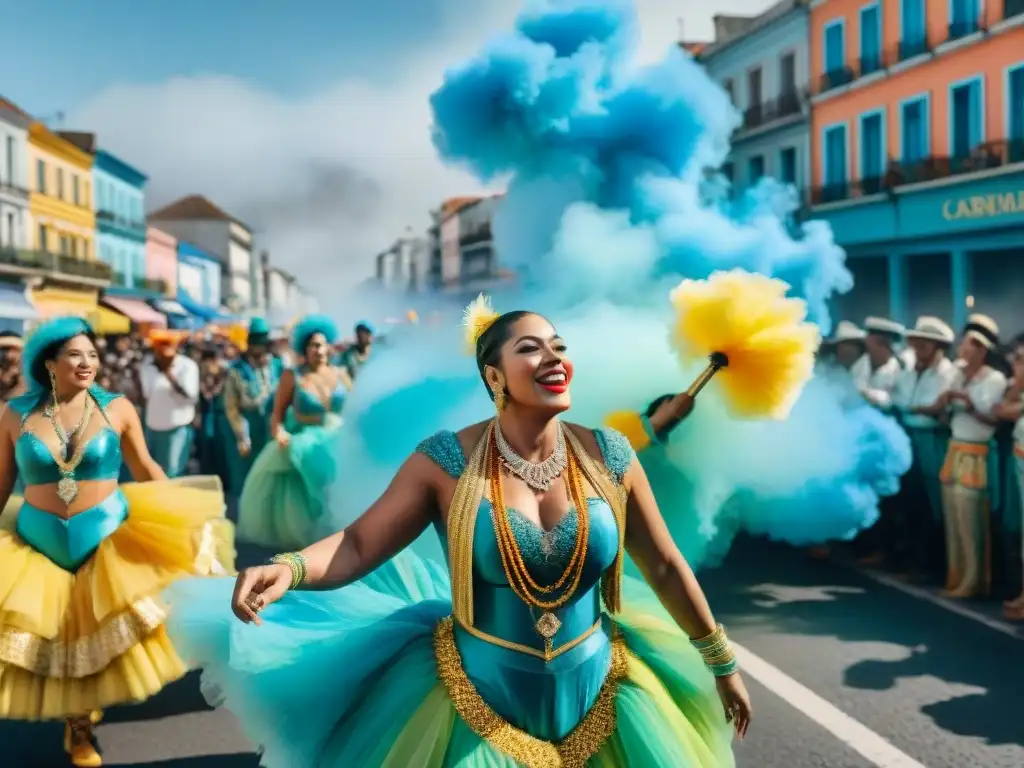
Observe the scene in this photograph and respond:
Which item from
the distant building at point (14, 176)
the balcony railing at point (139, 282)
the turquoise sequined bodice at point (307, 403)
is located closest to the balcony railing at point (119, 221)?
the balcony railing at point (139, 282)

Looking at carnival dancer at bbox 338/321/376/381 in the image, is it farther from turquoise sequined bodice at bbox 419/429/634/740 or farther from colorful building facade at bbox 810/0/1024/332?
colorful building facade at bbox 810/0/1024/332

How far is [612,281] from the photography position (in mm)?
9461

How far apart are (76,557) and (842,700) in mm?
3400

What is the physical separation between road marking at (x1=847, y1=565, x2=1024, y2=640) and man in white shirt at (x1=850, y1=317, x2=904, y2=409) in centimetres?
132

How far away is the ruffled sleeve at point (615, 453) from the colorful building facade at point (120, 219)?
5787 centimetres

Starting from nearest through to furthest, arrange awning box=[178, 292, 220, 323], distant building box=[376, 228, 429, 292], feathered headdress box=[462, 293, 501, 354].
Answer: feathered headdress box=[462, 293, 501, 354], awning box=[178, 292, 220, 323], distant building box=[376, 228, 429, 292]

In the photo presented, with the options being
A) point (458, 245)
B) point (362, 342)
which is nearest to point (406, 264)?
point (458, 245)

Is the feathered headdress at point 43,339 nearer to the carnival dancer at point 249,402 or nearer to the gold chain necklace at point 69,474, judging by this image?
the gold chain necklace at point 69,474

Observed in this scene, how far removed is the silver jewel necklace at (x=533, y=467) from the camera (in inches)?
118

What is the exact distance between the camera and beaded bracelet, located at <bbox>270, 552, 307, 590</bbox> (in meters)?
2.84

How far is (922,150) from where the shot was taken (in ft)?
90.6

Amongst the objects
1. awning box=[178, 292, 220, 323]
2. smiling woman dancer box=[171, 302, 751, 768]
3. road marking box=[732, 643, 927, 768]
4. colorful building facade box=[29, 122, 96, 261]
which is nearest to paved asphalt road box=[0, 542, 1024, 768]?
road marking box=[732, 643, 927, 768]

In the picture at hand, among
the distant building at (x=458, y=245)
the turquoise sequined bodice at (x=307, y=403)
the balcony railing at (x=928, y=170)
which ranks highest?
the distant building at (x=458, y=245)

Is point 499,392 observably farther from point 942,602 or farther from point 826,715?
point 942,602
